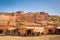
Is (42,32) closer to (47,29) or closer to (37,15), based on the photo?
(47,29)

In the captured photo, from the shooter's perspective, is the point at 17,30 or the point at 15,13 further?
the point at 15,13

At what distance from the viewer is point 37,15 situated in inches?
1624

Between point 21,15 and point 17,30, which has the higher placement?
A: point 21,15

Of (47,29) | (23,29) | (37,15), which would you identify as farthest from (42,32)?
(37,15)

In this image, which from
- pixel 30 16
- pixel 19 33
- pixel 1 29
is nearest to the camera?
pixel 19 33

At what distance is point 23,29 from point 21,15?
16.9m

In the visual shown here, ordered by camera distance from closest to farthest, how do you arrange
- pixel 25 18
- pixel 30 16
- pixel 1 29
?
pixel 1 29 → pixel 25 18 → pixel 30 16

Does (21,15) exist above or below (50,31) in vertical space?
above

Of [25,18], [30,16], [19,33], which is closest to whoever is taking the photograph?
[19,33]

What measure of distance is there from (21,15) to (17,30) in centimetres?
1676

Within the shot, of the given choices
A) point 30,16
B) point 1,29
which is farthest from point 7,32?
point 30,16

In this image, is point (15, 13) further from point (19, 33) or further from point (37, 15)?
point (19, 33)

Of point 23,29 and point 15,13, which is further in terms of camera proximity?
point 15,13

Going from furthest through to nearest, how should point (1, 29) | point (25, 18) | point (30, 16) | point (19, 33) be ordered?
point (30, 16) < point (25, 18) < point (1, 29) < point (19, 33)
